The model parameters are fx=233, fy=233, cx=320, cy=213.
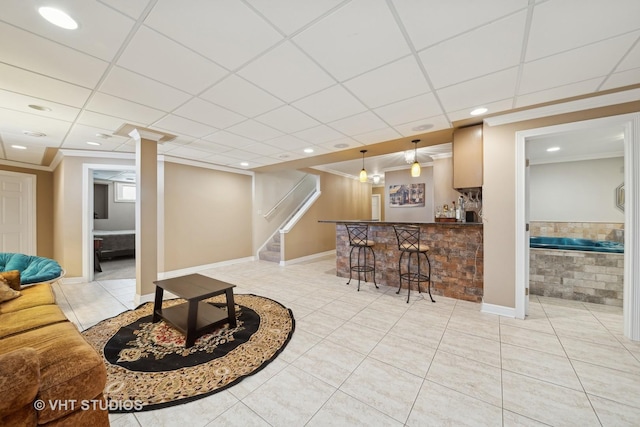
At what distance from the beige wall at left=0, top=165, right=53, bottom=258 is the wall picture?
8.77 m

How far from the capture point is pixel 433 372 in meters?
1.96

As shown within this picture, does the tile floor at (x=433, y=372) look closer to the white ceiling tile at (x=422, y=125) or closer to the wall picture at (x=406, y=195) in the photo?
the white ceiling tile at (x=422, y=125)

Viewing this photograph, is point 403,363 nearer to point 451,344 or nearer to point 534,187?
point 451,344

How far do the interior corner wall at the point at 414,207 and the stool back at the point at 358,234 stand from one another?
8.67 ft

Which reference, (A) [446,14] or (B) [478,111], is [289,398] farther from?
(B) [478,111]

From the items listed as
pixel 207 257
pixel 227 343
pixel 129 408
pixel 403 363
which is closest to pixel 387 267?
pixel 403 363

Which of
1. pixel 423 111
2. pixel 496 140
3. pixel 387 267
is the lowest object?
pixel 387 267

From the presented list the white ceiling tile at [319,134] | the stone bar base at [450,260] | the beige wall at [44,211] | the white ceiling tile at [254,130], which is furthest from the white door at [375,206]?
the beige wall at [44,211]

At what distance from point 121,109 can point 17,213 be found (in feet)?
17.1

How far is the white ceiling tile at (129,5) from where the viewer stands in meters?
1.32

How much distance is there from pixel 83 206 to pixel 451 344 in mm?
6626

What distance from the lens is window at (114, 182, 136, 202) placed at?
27.2 feet

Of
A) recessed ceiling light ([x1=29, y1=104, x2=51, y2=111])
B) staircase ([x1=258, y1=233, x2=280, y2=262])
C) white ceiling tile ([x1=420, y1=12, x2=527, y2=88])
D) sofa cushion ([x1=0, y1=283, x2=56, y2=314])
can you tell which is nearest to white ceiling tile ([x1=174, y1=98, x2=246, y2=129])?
recessed ceiling light ([x1=29, y1=104, x2=51, y2=111])

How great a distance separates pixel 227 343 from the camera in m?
2.38
